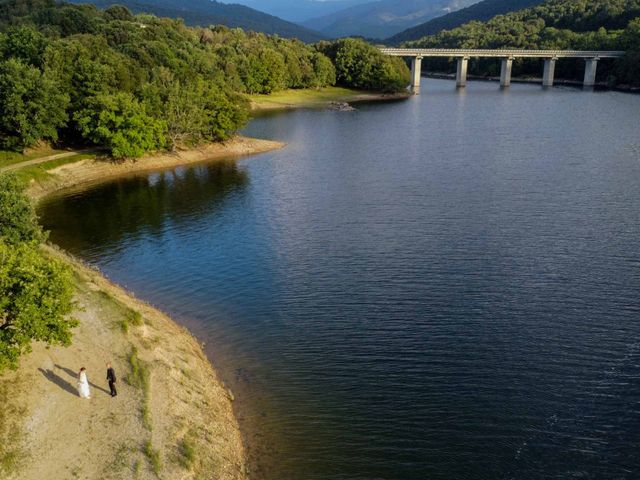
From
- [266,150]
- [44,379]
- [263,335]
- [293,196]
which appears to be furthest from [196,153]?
[44,379]

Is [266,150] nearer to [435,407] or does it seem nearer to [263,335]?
[263,335]

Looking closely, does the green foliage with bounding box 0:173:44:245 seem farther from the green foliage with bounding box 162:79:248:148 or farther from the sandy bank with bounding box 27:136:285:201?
the green foliage with bounding box 162:79:248:148

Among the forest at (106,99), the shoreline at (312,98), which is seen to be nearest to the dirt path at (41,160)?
the forest at (106,99)

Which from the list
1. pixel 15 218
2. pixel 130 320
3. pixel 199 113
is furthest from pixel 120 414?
pixel 199 113

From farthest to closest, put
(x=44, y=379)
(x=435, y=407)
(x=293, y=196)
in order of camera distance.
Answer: (x=293, y=196) → (x=435, y=407) → (x=44, y=379)

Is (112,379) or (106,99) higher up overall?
(106,99)

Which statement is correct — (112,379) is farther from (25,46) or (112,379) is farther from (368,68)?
(368,68)
